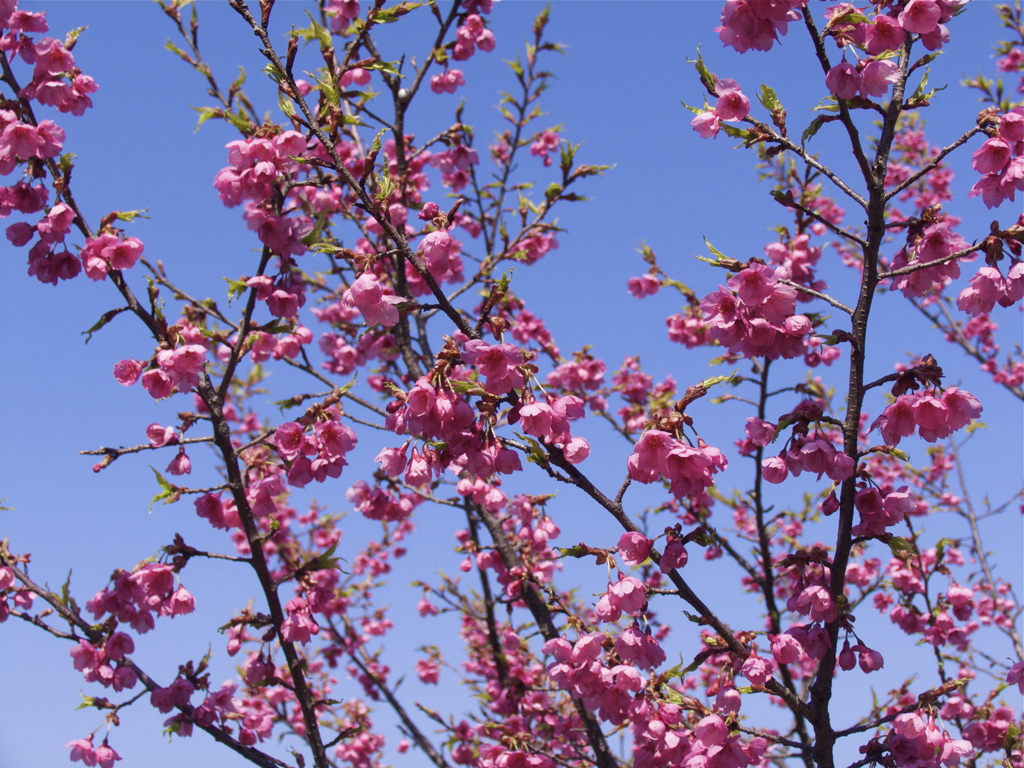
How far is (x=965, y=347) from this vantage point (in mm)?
9242

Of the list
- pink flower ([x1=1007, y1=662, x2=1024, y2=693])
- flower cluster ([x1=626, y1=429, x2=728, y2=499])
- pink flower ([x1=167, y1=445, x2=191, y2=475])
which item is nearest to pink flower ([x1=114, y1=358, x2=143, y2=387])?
pink flower ([x1=167, y1=445, x2=191, y2=475])

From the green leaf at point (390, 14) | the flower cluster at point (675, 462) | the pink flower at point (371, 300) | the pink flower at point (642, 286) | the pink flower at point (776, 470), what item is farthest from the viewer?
the pink flower at point (642, 286)

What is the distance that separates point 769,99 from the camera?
274cm

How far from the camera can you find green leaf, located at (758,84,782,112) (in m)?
2.72

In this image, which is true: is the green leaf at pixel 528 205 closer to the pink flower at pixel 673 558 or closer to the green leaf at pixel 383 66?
the green leaf at pixel 383 66

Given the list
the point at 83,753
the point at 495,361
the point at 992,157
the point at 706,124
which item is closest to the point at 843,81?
the point at 706,124

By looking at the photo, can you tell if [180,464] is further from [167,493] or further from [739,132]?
[739,132]

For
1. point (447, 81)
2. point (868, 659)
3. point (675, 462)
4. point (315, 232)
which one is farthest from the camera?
point (447, 81)

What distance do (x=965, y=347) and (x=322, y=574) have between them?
8279 millimetres

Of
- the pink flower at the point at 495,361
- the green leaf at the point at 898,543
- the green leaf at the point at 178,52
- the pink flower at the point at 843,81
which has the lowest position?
the green leaf at the point at 898,543

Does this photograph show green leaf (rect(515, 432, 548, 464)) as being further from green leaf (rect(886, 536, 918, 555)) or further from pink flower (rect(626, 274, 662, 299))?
pink flower (rect(626, 274, 662, 299))

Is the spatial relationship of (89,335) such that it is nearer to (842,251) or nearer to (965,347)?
(965,347)

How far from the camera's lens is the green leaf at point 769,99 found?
2725 mm

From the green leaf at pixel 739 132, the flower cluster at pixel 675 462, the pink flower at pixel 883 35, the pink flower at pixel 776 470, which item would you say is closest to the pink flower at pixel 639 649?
the flower cluster at pixel 675 462
